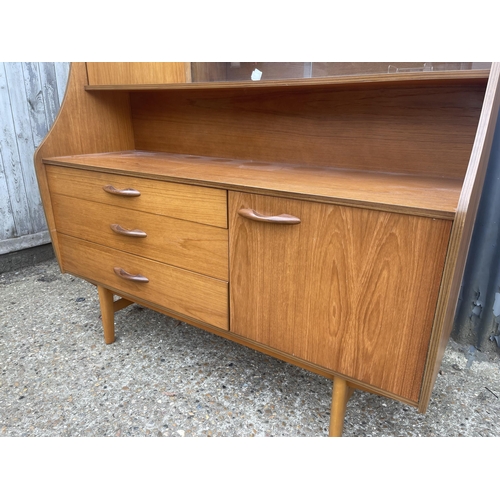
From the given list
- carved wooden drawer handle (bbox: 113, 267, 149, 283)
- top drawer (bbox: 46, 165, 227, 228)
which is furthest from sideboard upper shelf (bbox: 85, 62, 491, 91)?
carved wooden drawer handle (bbox: 113, 267, 149, 283)

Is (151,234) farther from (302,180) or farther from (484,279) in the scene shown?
(484,279)

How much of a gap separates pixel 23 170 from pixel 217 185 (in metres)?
1.85

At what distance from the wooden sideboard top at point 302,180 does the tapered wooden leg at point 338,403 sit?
0.45m

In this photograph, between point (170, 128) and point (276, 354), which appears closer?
point (276, 354)

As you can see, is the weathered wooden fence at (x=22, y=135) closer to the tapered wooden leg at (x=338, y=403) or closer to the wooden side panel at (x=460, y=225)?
the tapered wooden leg at (x=338, y=403)

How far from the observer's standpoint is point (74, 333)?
163cm

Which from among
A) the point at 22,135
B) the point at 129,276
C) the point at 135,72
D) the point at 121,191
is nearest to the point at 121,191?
the point at 121,191

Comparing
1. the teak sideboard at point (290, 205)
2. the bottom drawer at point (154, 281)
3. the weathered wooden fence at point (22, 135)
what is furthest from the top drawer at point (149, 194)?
the weathered wooden fence at point (22, 135)

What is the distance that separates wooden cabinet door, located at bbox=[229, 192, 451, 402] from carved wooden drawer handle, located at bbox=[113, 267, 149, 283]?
0.35m

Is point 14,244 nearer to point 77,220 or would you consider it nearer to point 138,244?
point 77,220

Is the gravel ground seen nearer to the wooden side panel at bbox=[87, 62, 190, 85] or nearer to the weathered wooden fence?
the weathered wooden fence

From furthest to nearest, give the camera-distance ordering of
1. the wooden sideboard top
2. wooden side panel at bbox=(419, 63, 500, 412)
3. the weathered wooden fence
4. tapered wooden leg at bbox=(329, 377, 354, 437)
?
the weathered wooden fence
tapered wooden leg at bbox=(329, 377, 354, 437)
the wooden sideboard top
wooden side panel at bbox=(419, 63, 500, 412)

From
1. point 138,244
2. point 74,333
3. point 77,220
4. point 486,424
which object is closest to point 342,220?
point 138,244

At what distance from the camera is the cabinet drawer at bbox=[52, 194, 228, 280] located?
1.01 metres
